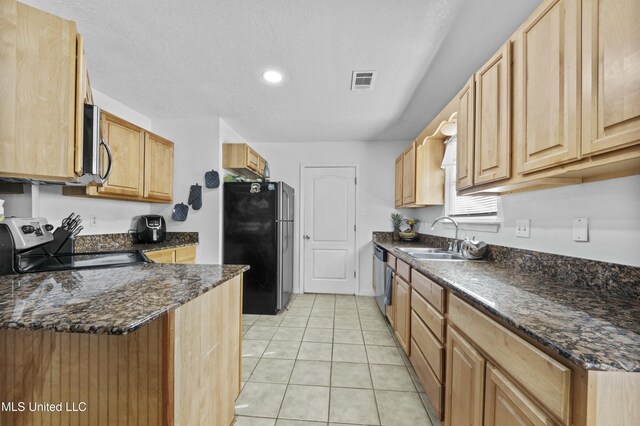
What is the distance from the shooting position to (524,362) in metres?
0.79

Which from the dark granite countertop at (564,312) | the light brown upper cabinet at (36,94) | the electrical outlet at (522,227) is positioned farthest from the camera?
the electrical outlet at (522,227)

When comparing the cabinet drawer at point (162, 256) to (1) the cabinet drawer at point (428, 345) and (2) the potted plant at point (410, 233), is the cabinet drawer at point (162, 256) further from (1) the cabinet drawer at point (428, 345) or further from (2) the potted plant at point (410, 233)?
(2) the potted plant at point (410, 233)

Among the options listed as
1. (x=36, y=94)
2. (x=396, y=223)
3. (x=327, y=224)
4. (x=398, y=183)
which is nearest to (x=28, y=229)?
(x=36, y=94)

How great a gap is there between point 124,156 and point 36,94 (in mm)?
1711

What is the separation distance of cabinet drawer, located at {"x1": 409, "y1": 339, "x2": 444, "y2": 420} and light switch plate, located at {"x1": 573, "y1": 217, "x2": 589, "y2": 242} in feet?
3.41

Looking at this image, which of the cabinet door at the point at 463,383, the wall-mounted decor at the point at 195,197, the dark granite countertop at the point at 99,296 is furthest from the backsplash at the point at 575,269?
the wall-mounted decor at the point at 195,197

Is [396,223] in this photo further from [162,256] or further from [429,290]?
[162,256]

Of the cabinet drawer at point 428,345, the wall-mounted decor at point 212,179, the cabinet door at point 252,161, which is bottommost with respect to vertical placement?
the cabinet drawer at point 428,345

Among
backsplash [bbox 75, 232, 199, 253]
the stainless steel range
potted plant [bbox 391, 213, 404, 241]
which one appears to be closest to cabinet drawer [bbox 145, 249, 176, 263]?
backsplash [bbox 75, 232, 199, 253]

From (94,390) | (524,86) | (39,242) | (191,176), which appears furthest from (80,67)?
(191,176)

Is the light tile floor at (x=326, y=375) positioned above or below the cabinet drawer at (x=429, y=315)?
below

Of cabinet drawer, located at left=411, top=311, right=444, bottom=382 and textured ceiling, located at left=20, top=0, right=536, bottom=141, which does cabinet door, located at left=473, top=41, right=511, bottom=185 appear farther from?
cabinet drawer, located at left=411, top=311, right=444, bottom=382

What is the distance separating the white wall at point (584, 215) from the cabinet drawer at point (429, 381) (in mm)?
972

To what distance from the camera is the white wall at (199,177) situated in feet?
10.4
